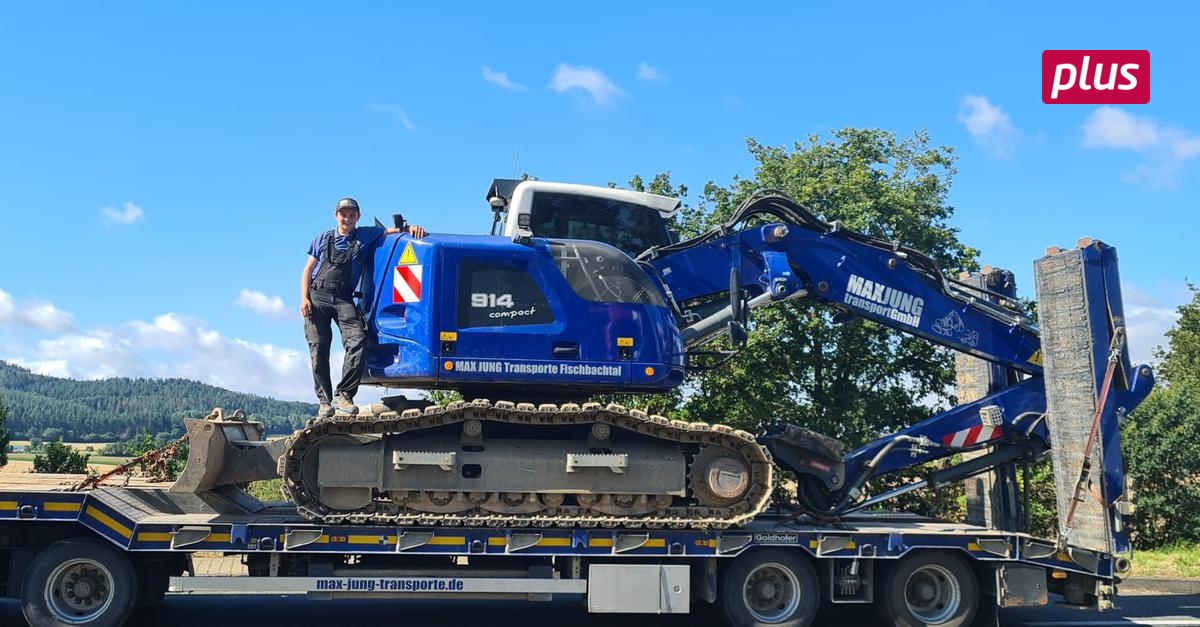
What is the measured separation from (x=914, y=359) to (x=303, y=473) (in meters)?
13.1

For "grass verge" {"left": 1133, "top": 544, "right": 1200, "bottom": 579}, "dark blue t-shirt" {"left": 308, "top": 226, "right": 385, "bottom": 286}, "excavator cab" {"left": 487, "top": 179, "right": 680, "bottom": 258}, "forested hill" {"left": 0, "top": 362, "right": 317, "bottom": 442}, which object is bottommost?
"grass verge" {"left": 1133, "top": 544, "right": 1200, "bottom": 579}

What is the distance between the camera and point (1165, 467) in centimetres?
1888

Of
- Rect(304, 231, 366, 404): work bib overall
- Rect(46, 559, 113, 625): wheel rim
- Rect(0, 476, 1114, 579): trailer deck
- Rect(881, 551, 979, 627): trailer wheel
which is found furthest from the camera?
Rect(881, 551, 979, 627): trailer wheel

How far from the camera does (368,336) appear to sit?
9352 millimetres

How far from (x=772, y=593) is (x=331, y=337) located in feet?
16.4

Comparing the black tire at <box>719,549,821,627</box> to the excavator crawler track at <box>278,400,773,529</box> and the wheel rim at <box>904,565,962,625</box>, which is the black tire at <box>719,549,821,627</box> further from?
the wheel rim at <box>904,565,962,625</box>

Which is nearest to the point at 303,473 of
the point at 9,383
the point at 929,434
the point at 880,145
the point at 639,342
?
the point at 639,342

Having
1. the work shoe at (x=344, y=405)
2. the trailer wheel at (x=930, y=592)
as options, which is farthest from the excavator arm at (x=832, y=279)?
the work shoe at (x=344, y=405)

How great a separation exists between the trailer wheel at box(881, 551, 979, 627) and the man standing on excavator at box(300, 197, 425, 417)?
5.61 m

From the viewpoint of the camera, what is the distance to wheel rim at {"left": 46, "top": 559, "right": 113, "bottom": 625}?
8.59 metres

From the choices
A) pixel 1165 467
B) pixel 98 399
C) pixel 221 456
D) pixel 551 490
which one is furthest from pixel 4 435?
pixel 98 399

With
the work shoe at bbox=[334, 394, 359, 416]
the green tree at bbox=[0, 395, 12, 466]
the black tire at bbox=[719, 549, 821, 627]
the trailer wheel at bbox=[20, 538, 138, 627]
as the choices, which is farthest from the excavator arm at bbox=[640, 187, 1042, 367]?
the green tree at bbox=[0, 395, 12, 466]

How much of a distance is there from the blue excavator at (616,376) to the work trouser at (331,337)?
0.25 m

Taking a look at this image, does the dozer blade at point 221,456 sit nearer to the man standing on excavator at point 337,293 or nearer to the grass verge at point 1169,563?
the man standing on excavator at point 337,293
